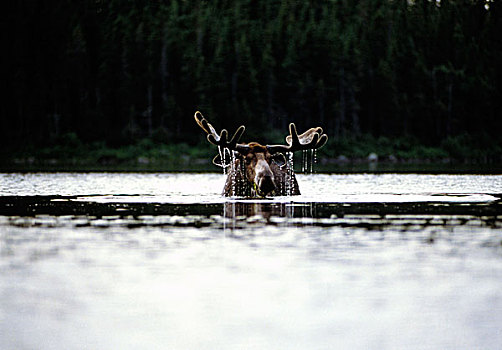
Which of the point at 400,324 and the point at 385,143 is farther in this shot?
the point at 385,143

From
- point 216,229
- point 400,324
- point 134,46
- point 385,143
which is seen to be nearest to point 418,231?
point 216,229

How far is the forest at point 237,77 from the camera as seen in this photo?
102 metres

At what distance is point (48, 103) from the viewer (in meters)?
102

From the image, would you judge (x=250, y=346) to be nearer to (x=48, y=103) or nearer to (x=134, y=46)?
(x=48, y=103)

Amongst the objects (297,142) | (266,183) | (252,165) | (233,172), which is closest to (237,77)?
(297,142)

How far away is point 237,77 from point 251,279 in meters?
99.5

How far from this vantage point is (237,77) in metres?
110

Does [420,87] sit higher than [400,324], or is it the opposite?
[420,87]

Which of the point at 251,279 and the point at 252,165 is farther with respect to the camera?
the point at 252,165

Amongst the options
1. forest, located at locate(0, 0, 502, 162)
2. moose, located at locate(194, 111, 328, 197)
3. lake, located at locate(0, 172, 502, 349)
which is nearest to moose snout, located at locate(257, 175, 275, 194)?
moose, located at locate(194, 111, 328, 197)

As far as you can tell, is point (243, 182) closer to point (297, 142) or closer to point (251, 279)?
point (297, 142)

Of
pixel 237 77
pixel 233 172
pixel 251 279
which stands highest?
pixel 237 77

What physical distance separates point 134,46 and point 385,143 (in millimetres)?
32428

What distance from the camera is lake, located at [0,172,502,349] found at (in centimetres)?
840
